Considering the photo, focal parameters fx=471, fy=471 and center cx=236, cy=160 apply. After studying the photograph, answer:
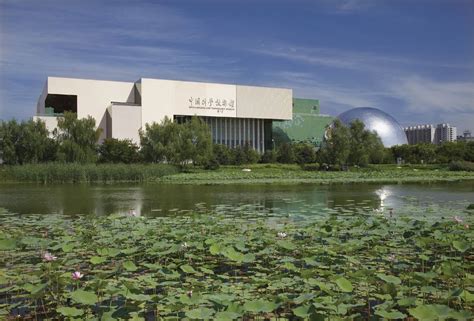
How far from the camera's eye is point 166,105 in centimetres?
5281

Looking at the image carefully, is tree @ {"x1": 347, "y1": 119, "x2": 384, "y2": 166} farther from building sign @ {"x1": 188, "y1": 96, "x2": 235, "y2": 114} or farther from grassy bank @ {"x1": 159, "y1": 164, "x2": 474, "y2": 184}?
building sign @ {"x1": 188, "y1": 96, "x2": 235, "y2": 114}

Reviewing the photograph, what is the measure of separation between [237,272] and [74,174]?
2439 cm

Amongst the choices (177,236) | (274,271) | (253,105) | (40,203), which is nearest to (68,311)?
(274,271)

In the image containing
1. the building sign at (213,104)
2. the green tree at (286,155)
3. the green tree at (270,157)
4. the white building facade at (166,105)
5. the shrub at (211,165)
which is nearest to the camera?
the shrub at (211,165)

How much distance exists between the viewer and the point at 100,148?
4016cm

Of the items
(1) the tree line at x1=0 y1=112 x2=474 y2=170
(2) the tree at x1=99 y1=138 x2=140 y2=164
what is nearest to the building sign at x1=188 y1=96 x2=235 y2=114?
(1) the tree line at x1=0 y1=112 x2=474 y2=170

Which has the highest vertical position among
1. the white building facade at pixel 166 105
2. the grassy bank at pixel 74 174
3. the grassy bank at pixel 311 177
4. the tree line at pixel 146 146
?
the white building facade at pixel 166 105

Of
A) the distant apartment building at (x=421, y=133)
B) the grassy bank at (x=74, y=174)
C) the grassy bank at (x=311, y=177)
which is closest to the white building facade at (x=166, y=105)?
the grassy bank at (x=311, y=177)

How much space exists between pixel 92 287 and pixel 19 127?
36.3 metres

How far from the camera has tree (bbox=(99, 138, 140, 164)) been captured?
130 ft

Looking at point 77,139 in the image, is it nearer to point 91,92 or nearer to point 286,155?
point 91,92

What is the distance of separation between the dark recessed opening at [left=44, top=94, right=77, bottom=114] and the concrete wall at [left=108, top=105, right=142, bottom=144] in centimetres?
527

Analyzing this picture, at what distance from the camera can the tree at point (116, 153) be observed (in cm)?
3972

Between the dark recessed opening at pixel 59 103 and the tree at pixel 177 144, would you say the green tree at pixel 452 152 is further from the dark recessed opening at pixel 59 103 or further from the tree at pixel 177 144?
the dark recessed opening at pixel 59 103
